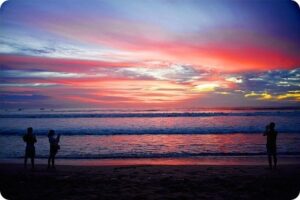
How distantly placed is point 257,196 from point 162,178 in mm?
2192

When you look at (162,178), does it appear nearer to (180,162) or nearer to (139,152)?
(180,162)

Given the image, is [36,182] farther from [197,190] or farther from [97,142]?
[97,142]

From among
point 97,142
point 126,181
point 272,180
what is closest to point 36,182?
point 126,181

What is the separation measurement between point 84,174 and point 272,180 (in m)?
4.47

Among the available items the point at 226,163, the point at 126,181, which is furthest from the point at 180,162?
the point at 126,181

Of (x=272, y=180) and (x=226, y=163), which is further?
(x=226, y=163)

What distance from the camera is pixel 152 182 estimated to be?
6.27m

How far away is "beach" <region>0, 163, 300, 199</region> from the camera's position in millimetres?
5312

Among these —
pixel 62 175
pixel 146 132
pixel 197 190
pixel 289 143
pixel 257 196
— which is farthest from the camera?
pixel 146 132

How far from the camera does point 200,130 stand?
17.6 m

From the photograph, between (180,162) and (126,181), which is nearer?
(126,181)

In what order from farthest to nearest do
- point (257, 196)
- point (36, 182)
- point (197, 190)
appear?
point (36, 182) → point (197, 190) → point (257, 196)

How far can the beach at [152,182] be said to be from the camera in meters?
5.31

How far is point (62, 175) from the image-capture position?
7.02m
